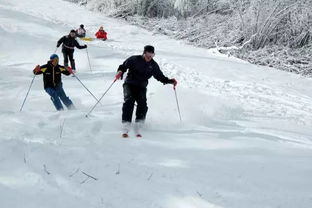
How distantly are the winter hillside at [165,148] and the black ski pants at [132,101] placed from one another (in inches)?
11.4

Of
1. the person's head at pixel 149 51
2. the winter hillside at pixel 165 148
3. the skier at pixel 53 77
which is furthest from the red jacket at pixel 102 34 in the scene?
the person's head at pixel 149 51

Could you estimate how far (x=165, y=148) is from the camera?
5160mm

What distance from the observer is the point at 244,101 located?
30.9 feet

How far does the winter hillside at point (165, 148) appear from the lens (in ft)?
12.2

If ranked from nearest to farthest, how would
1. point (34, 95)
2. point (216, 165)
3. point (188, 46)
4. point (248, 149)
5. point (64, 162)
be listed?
point (64, 162) < point (216, 165) < point (248, 149) < point (34, 95) < point (188, 46)

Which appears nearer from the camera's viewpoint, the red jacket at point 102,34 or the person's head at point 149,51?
the person's head at point 149,51

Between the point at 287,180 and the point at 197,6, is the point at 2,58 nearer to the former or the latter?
the point at 287,180

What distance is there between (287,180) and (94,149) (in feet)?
8.67

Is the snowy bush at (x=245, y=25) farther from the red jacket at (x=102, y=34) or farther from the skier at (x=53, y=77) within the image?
the skier at (x=53, y=77)

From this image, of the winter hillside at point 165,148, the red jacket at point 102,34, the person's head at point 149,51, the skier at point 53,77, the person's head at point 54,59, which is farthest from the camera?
the red jacket at point 102,34

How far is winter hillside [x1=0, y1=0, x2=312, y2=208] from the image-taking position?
3.71 m

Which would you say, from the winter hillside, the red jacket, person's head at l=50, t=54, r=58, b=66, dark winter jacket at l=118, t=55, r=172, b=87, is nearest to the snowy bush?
the red jacket

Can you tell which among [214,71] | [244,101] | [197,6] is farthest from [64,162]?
[197,6]

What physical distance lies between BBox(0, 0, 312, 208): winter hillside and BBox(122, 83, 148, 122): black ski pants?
0.95 ft
